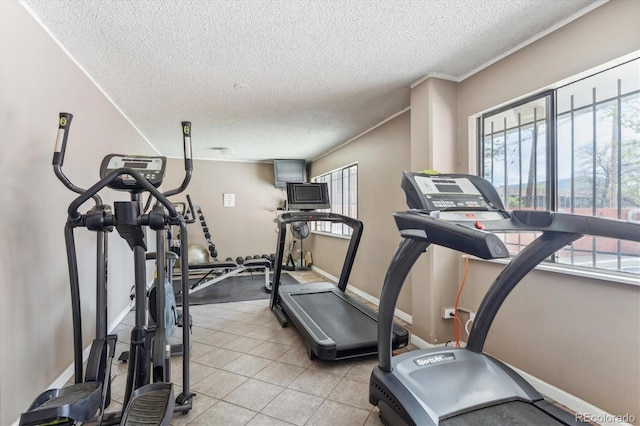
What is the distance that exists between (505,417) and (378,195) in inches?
114

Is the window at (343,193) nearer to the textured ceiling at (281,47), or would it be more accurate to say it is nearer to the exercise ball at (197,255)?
the textured ceiling at (281,47)

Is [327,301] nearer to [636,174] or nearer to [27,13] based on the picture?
[636,174]

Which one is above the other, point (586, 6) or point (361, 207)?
point (586, 6)

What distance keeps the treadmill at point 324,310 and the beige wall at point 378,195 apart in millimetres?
599

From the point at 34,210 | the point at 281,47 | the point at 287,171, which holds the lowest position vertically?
the point at 34,210

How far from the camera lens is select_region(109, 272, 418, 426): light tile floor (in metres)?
1.82

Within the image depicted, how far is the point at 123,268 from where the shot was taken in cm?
343

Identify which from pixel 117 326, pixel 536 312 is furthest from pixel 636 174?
pixel 117 326

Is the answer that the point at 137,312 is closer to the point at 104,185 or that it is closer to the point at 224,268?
the point at 104,185

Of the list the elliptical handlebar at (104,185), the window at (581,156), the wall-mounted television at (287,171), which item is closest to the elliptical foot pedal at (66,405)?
the elliptical handlebar at (104,185)

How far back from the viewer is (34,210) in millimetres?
1799

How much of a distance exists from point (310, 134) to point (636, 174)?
11.8 feet

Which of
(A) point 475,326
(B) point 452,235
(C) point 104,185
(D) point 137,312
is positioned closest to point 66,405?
(D) point 137,312

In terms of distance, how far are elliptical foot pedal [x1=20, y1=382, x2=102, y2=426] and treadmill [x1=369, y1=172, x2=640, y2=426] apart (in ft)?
4.49
